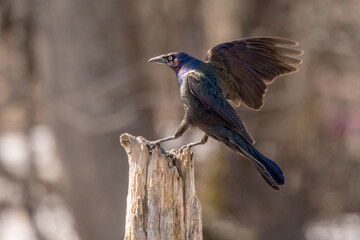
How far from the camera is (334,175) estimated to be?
10.3m

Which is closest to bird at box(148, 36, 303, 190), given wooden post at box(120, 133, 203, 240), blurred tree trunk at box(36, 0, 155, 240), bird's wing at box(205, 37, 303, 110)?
bird's wing at box(205, 37, 303, 110)

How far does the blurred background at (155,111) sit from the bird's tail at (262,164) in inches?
195

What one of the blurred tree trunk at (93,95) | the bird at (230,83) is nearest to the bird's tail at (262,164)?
the bird at (230,83)

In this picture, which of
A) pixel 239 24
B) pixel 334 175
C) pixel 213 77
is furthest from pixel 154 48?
pixel 213 77

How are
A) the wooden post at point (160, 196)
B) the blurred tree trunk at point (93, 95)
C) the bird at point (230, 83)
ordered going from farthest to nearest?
the blurred tree trunk at point (93, 95) < the bird at point (230, 83) < the wooden post at point (160, 196)

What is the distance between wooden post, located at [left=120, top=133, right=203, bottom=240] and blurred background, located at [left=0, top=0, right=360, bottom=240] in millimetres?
5228

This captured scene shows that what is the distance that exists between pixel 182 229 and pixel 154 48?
633cm

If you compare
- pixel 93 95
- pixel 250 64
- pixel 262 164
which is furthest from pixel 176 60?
pixel 93 95

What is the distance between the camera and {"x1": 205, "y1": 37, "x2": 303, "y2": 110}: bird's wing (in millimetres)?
4527

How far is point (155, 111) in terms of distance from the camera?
10.1 metres

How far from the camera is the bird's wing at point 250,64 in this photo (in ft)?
14.9

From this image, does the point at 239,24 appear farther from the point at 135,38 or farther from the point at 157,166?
the point at 157,166

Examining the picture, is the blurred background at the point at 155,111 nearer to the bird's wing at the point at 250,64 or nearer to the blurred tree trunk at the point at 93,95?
the blurred tree trunk at the point at 93,95

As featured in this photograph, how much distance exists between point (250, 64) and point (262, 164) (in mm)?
838
